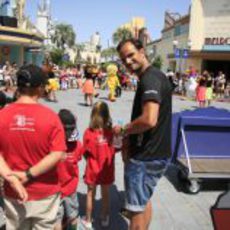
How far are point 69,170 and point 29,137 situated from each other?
1.34 meters

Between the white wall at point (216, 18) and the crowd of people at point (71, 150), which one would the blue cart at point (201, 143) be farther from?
the white wall at point (216, 18)

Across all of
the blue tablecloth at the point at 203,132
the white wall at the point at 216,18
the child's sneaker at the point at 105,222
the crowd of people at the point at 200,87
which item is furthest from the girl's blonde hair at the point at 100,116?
the white wall at the point at 216,18

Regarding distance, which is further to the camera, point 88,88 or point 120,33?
point 120,33

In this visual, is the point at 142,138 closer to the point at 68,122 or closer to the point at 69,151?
the point at 68,122

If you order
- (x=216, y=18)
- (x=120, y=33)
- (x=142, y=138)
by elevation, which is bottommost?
(x=142, y=138)

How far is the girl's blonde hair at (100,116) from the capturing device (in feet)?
14.9

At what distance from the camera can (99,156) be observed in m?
4.66

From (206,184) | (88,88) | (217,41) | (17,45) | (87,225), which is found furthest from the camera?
(217,41)

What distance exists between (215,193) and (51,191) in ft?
11.5

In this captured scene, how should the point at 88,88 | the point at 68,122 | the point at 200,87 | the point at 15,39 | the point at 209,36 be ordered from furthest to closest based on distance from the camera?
1. the point at 209,36
2. the point at 15,39
3. the point at 200,87
4. the point at 88,88
5. the point at 68,122

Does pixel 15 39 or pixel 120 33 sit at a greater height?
pixel 120 33

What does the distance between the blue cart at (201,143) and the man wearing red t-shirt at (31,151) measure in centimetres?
325

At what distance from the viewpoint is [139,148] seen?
143 inches

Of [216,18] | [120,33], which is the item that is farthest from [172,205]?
[120,33]
